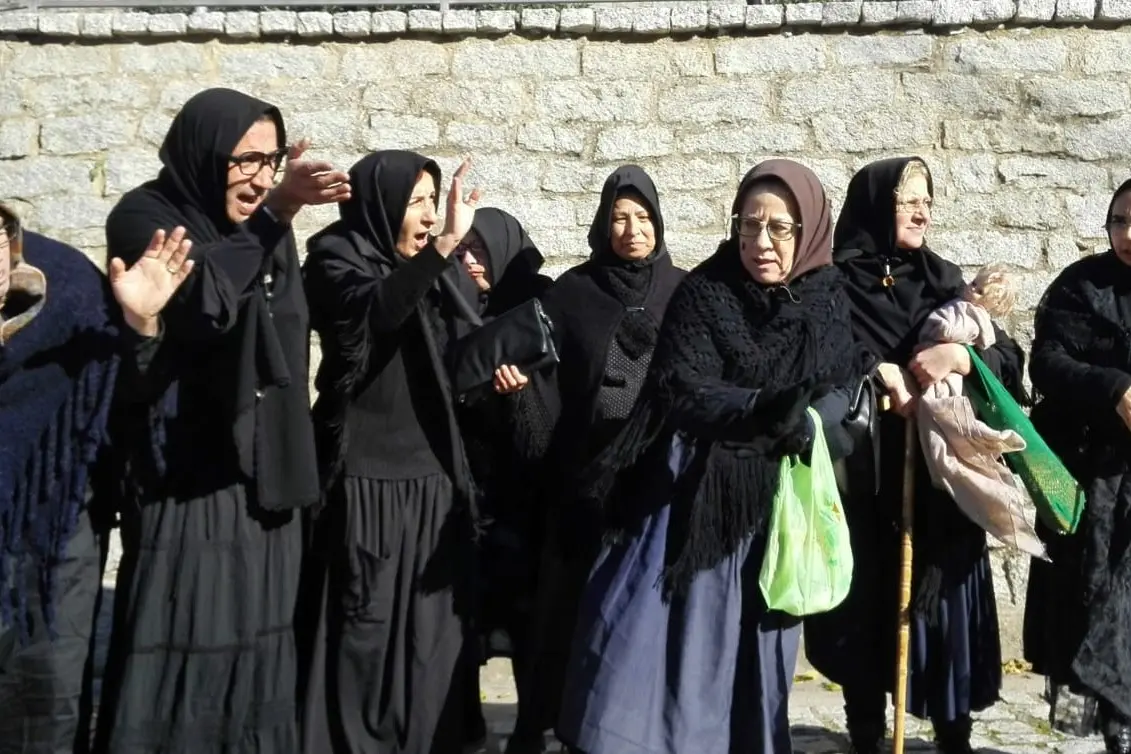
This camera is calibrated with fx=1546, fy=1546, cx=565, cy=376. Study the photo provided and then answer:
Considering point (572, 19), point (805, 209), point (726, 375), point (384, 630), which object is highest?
point (572, 19)

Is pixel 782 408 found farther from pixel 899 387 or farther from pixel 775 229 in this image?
pixel 899 387

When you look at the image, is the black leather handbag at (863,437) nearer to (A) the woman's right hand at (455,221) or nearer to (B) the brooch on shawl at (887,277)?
(B) the brooch on shawl at (887,277)

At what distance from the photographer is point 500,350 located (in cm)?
467

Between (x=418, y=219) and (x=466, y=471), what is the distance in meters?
0.79

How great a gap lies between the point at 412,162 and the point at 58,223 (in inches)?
109

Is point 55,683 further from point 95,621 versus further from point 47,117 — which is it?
point 47,117

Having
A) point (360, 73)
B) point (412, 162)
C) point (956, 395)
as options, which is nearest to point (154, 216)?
point (412, 162)

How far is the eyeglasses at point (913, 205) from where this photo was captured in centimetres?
503

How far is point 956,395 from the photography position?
15.5ft

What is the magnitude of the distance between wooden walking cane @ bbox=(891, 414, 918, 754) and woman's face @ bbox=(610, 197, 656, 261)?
1.03 meters

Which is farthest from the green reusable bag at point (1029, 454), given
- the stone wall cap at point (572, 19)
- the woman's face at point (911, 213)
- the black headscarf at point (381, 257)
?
the stone wall cap at point (572, 19)

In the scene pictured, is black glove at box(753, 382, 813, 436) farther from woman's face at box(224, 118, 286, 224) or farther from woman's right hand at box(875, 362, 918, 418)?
woman's face at box(224, 118, 286, 224)

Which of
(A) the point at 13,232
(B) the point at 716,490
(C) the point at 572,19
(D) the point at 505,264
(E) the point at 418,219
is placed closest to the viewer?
(A) the point at 13,232

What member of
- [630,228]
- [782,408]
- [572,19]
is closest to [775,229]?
[782,408]
